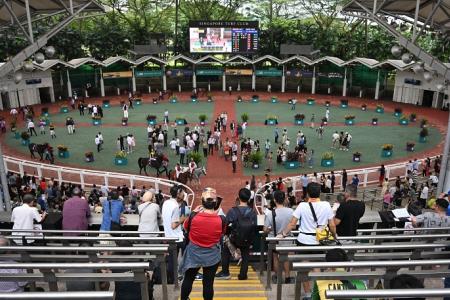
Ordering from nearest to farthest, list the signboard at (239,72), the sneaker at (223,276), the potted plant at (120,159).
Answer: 1. the sneaker at (223,276)
2. the potted plant at (120,159)
3. the signboard at (239,72)

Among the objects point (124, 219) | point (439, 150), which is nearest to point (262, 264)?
point (124, 219)

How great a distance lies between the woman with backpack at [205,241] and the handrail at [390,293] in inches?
95.7

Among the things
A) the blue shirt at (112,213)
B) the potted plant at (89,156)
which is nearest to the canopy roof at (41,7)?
the potted plant at (89,156)

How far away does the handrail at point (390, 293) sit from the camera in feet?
9.70

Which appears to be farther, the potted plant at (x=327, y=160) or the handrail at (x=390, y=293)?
the potted plant at (x=327, y=160)

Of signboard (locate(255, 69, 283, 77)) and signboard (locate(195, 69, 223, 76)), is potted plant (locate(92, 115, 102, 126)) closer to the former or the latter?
signboard (locate(195, 69, 223, 76))

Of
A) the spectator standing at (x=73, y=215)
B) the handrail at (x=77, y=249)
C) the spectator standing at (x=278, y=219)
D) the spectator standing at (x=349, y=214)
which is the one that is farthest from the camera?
the spectator standing at (x=73, y=215)

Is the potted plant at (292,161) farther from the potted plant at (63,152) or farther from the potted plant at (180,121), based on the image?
the potted plant at (63,152)

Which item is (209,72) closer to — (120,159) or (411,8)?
(120,159)

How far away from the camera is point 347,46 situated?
171ft

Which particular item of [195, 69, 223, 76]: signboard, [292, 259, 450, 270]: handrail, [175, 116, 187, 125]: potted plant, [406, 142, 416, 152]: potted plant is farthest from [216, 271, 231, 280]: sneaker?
[195, 69, 223, 76]: signboard

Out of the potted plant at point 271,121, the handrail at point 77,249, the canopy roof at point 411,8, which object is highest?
the canopy roof at point 411,8

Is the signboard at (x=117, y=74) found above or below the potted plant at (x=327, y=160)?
above

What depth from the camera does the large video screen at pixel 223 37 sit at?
43.6m
